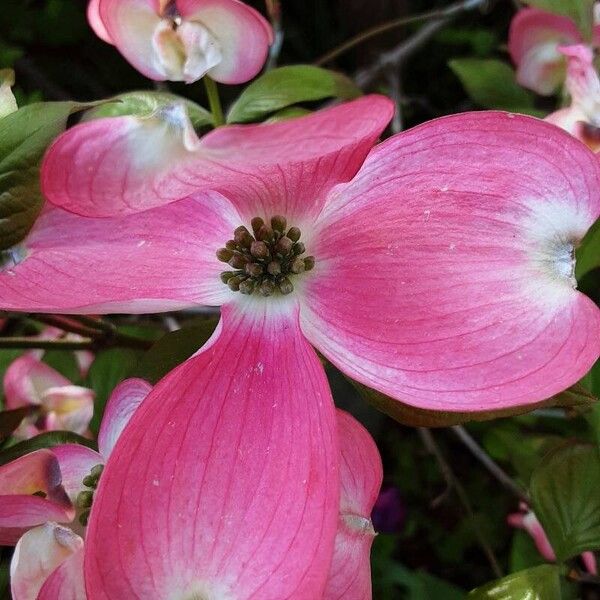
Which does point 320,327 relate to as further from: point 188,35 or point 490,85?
point 490,85

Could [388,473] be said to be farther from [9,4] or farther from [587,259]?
[9,4]

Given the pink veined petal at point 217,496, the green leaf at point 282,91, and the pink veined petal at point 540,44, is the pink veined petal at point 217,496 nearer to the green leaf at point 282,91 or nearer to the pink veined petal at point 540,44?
the green leaf at point 282,91

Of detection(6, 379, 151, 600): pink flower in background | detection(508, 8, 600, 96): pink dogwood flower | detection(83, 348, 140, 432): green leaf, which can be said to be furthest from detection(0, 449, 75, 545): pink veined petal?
detection(508, 8, 600, 96): pink dogwood flower

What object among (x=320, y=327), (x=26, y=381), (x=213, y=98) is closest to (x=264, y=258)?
(x=320, y=327)

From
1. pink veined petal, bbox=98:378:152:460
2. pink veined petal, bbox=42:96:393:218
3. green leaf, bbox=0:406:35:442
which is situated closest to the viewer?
pink veined petal, bbox=42:96:393:218

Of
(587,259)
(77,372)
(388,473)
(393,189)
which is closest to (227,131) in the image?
(393,189)

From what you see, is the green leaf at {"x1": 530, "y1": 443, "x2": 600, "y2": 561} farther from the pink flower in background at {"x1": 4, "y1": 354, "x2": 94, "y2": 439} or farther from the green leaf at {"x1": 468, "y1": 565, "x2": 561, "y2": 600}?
the pink flower in background at {"x1": 4, "y1": 354, "x2": 94, "y2": 439}
